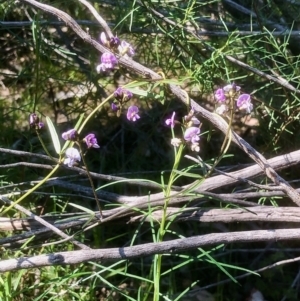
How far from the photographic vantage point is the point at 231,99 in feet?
5.45

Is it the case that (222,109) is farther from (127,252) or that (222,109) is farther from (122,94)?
(127,252)

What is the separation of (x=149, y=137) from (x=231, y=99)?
1208mm

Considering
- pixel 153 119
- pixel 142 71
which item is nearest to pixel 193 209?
pixel 142 71

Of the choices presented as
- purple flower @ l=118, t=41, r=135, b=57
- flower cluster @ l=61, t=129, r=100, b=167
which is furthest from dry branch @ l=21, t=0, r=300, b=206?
flower cluster @ l=61, t=129, r=100, b=167

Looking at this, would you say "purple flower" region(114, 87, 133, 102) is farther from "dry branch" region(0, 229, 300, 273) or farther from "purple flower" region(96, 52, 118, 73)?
"dry branch" region(0, 229, 300, 273)

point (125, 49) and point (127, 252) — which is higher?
point (125, 49)

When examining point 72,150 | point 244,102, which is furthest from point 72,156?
point 244,102

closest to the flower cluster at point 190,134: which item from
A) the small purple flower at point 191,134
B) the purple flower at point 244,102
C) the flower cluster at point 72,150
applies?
the small purple flower at point 191,134

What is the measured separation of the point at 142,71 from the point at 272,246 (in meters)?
1.20

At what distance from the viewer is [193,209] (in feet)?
6.75

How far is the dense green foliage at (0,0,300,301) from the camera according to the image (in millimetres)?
2250

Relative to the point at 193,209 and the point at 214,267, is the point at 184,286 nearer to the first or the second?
the point at 214,267

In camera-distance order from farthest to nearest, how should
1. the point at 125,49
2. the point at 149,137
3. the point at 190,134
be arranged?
the point at 149,137 < the point at 125,49 < the point at 190,134

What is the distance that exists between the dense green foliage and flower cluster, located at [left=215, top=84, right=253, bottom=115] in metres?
0.24
